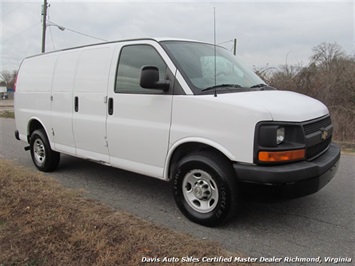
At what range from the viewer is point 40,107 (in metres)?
5.83

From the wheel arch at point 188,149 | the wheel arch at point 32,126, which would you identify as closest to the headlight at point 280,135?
the wheel arch at point 188,149

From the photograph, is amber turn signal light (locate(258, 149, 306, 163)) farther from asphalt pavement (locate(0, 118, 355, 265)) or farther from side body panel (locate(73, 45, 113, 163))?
side body panel (locate(73, 45, 113, 163))

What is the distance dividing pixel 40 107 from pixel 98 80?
5.93 feet

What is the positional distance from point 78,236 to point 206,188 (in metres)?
1.41

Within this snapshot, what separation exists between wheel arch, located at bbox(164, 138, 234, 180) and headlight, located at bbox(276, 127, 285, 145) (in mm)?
474

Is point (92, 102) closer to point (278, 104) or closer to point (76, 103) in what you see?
point (76, 103)

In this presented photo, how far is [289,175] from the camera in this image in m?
3.09

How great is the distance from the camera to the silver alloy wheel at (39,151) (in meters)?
5.95

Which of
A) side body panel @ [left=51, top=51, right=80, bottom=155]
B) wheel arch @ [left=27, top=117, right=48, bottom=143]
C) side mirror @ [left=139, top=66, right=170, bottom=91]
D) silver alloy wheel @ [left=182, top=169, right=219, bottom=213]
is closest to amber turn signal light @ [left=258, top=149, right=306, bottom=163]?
silver alloy wheel @ [left=182, top=169, right=219, bottom=213]

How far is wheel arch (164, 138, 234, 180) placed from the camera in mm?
3366

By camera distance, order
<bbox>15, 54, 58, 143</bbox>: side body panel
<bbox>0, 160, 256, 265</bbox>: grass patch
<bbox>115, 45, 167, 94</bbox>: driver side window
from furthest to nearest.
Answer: <bbox>15, 54, 58, 143</bbox>: side body panel
<bbox>115, 45, 167, 94</bbox>: driver side window
<bbox>0, 160, 256, 265</bbox>: grass patch

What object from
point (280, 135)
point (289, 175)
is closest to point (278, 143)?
point (280, 135)

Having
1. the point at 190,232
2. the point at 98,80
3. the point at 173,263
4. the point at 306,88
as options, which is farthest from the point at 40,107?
the point at 306,88

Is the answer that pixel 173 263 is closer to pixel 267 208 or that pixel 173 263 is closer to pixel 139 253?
pixel 139 253
